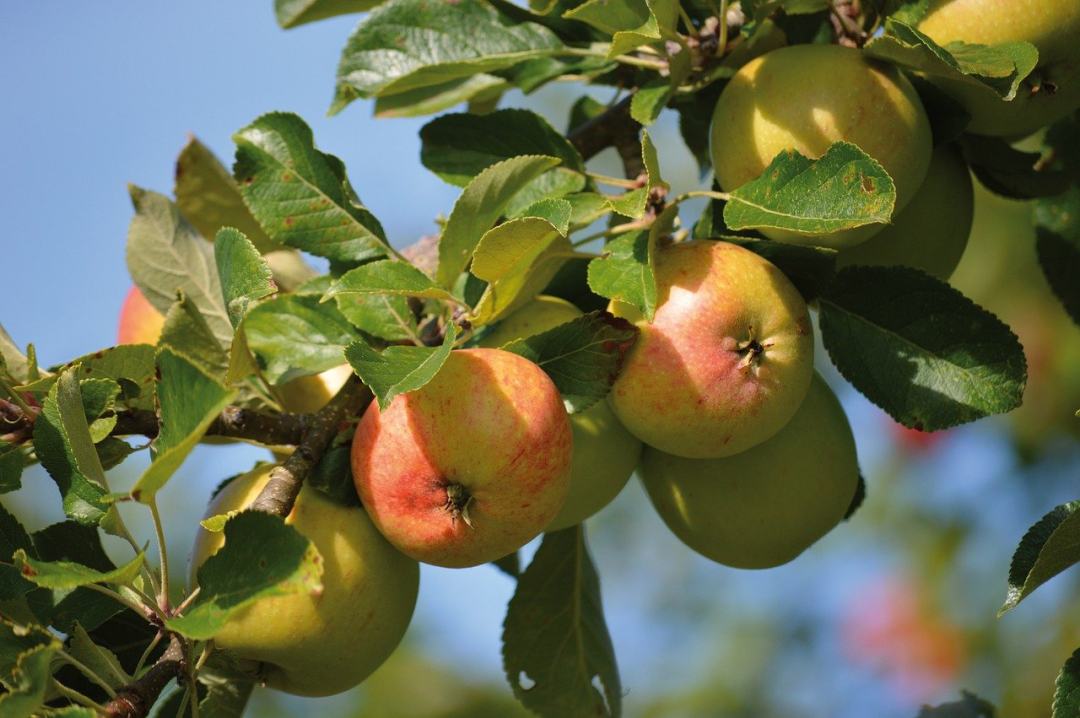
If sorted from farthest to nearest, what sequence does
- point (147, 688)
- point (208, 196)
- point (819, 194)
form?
point (208, 196), point (819, 194), point (147, 688)

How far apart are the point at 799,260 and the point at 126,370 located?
2.25 feet

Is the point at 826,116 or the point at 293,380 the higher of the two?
the point at 826,116

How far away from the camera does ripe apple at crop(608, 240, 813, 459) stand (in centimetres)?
105

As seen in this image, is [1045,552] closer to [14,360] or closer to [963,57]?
[963,57]

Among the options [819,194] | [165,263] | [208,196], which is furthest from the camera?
[208,196]

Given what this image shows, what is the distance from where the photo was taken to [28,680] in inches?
30.8

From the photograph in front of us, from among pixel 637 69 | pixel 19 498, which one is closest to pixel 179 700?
pixel 637 69

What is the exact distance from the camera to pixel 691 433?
1070 millimetres

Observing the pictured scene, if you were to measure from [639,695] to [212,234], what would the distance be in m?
2.61

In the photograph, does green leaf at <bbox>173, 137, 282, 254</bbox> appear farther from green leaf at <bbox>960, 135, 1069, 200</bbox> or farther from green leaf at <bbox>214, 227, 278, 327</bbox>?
green leaf at <bbox>960, 135, 1069, 200</bbox>

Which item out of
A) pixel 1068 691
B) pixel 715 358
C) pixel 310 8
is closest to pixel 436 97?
pixel 310 8

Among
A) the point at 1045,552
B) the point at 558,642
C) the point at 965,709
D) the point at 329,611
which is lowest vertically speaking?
the point at 965,709

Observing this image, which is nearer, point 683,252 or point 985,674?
point 683,252

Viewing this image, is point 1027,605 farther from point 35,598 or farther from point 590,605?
point 35,598
